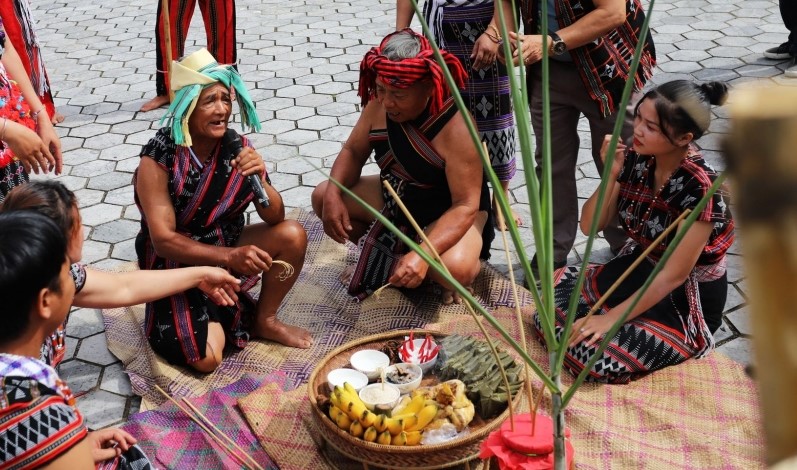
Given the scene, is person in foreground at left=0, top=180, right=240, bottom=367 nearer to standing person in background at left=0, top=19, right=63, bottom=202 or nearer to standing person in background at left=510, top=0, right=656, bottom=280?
standing person in background at left=0, top=19, right=63, bottom=202

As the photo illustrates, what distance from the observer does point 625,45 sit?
3.61m

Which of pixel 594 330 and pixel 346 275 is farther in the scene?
pixel 346 275

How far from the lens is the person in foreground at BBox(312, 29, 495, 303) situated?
11.2 feet

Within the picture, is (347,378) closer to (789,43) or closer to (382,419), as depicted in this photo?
(382,419)

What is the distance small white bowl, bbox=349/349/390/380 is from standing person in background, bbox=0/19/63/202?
4.94ft

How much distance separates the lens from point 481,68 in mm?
3883

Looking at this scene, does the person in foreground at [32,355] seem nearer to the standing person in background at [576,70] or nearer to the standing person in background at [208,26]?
the standing person in background at [576,70]

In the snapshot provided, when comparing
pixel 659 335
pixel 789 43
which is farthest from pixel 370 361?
pixel 789 43

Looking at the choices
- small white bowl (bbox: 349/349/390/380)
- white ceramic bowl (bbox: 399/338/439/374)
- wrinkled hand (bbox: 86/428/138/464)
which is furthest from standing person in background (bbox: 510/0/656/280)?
wrinkled hand (bbox: 86/428/138/464)

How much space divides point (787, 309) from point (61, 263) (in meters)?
1.86

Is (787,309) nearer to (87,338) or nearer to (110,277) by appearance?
(110,277)

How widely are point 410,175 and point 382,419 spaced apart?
1.37m

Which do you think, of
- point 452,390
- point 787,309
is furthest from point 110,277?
point 787,309

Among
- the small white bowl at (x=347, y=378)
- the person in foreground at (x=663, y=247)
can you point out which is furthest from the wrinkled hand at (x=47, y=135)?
the person in foreground at (x=663, y=247)
